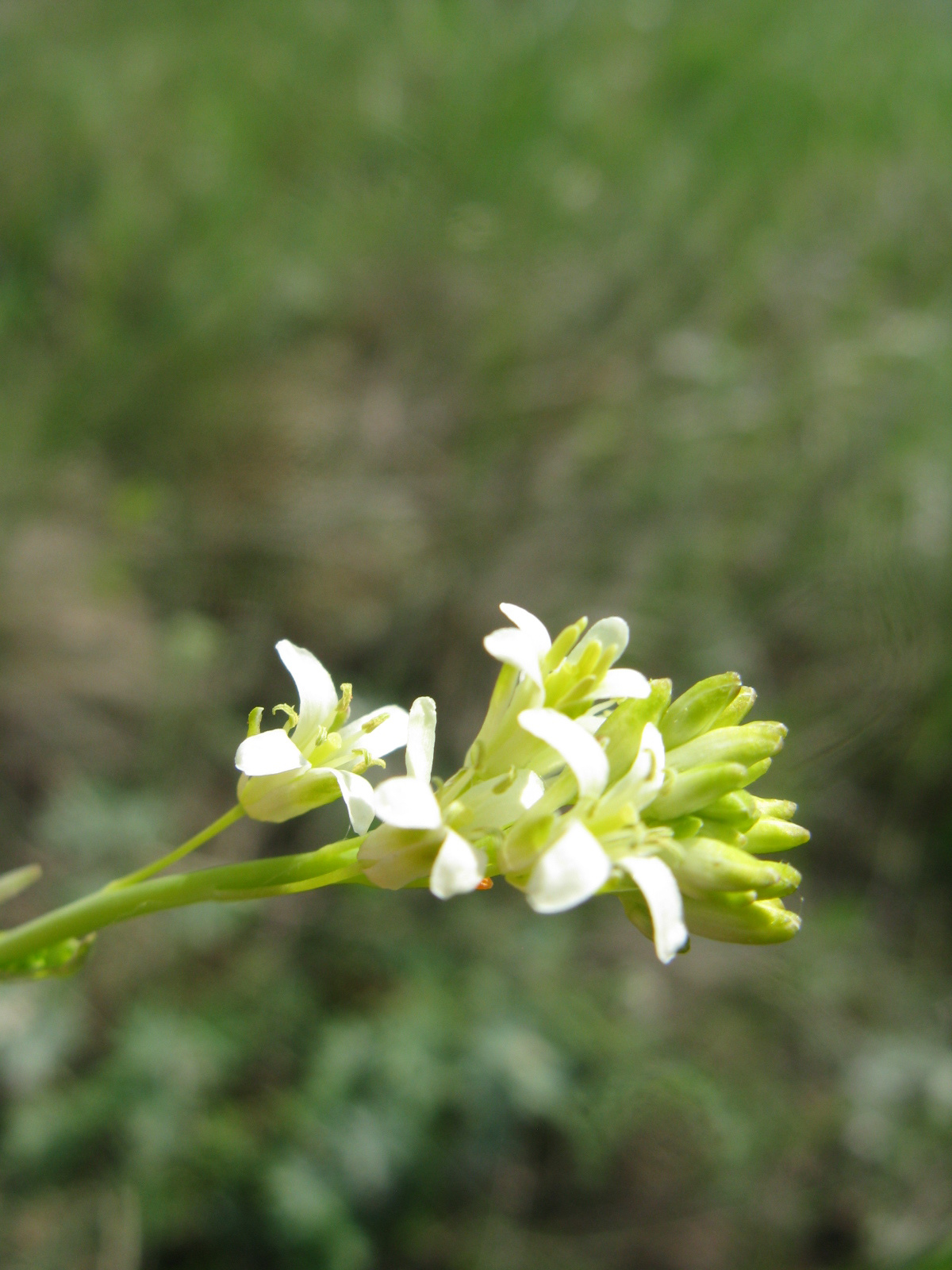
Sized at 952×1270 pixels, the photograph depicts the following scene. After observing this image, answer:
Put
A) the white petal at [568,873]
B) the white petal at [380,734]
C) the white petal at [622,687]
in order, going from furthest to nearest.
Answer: the white petal at [380,734]
the white petal at [622,687]
the white petal at [568,873]

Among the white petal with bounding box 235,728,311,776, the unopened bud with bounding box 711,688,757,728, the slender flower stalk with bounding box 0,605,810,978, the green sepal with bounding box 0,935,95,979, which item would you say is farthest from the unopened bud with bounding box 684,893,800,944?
the green sepal with bounding box 0,935,95,979

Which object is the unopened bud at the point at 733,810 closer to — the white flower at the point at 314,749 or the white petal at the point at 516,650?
the white petal at the point at 516,650

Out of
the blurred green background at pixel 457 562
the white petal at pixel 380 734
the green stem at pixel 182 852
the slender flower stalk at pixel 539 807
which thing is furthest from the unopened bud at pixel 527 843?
the blurred green background at pixel 457 562

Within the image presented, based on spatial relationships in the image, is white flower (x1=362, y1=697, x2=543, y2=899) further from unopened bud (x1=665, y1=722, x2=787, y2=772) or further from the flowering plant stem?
unopened bud (x1=665, y1=722, x2=787, y2=772)

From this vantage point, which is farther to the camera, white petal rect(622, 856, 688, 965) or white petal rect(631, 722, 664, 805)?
white petal rect(631, 722, 664, 805)

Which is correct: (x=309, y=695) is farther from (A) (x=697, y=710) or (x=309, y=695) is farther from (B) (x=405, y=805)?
(A) (x=697, y=710)

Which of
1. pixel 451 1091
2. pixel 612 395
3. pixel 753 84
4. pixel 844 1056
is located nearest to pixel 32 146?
pixel 612 395
